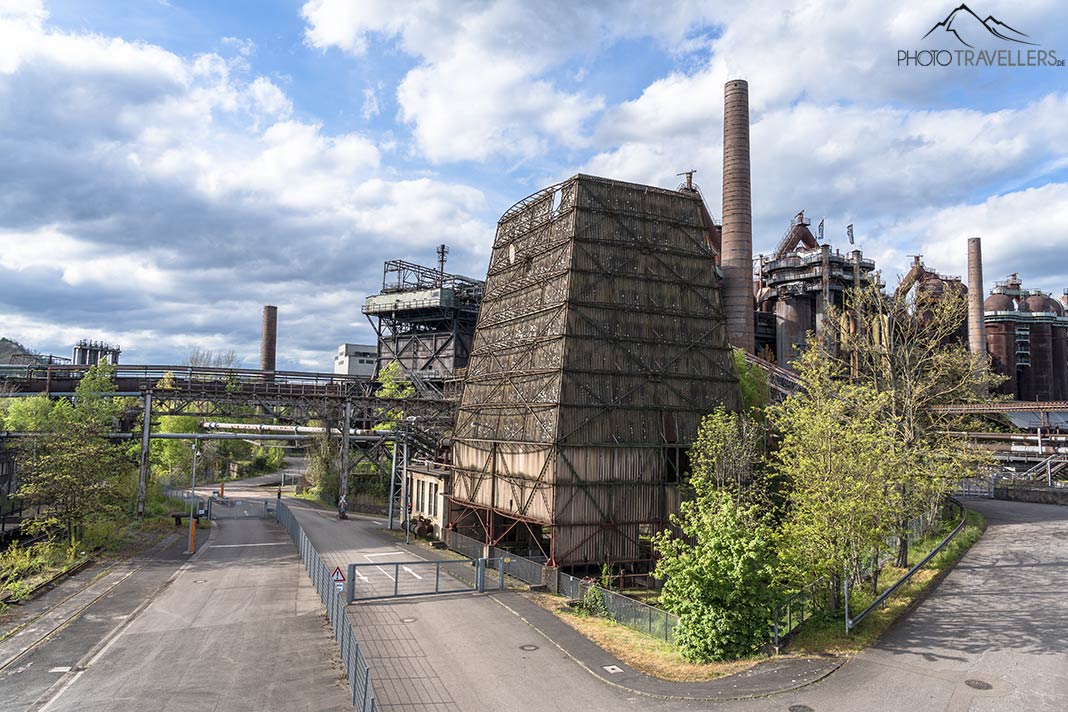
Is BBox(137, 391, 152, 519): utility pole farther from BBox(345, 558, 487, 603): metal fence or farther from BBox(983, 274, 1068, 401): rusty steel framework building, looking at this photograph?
BBox(983, 274, 1068, 401): rusty steel framework building

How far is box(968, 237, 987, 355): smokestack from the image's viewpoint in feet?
241

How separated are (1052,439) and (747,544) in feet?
144

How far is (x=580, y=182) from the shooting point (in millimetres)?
31953

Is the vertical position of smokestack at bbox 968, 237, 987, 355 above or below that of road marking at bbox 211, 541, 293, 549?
above

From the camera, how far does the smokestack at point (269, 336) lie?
84.8 m

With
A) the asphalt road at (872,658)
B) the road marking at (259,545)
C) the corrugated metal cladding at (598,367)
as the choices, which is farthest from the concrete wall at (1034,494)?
the road marking at (259,545)

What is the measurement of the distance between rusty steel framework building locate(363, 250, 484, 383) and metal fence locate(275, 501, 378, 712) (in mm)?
43608

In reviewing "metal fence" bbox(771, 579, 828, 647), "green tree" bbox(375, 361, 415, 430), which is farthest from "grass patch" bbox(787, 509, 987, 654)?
"green tree" bbox(375, 361, 415, 430)

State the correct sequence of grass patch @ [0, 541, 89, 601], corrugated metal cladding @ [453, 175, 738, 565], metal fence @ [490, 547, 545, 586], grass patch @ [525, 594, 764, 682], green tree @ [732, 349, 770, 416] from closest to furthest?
grass patch @ [525, 594, 764, 682]
grass patch @ [0, 541, 89, 601]
metal fence @ [490, 547, 545, 586]
corrugated metal cladding @ [453, 175, 738, 565]
green tree @ [732, 349, 770, 416]

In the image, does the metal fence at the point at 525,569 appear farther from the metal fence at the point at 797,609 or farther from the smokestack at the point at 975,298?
the smokestack at the point at 975,298

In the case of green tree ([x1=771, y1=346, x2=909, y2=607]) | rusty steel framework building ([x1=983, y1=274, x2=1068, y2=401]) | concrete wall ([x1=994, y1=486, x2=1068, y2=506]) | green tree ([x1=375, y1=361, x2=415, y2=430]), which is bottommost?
concrete wall ([x1=994, y1=486, x2=1068, y2=506])

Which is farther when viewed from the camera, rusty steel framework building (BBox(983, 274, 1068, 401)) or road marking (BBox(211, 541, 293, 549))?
rusty steel framework building (BBox(983, 274, 1068, 401))

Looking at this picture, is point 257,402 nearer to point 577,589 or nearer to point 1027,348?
point 577,589

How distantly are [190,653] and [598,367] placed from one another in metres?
19.5
